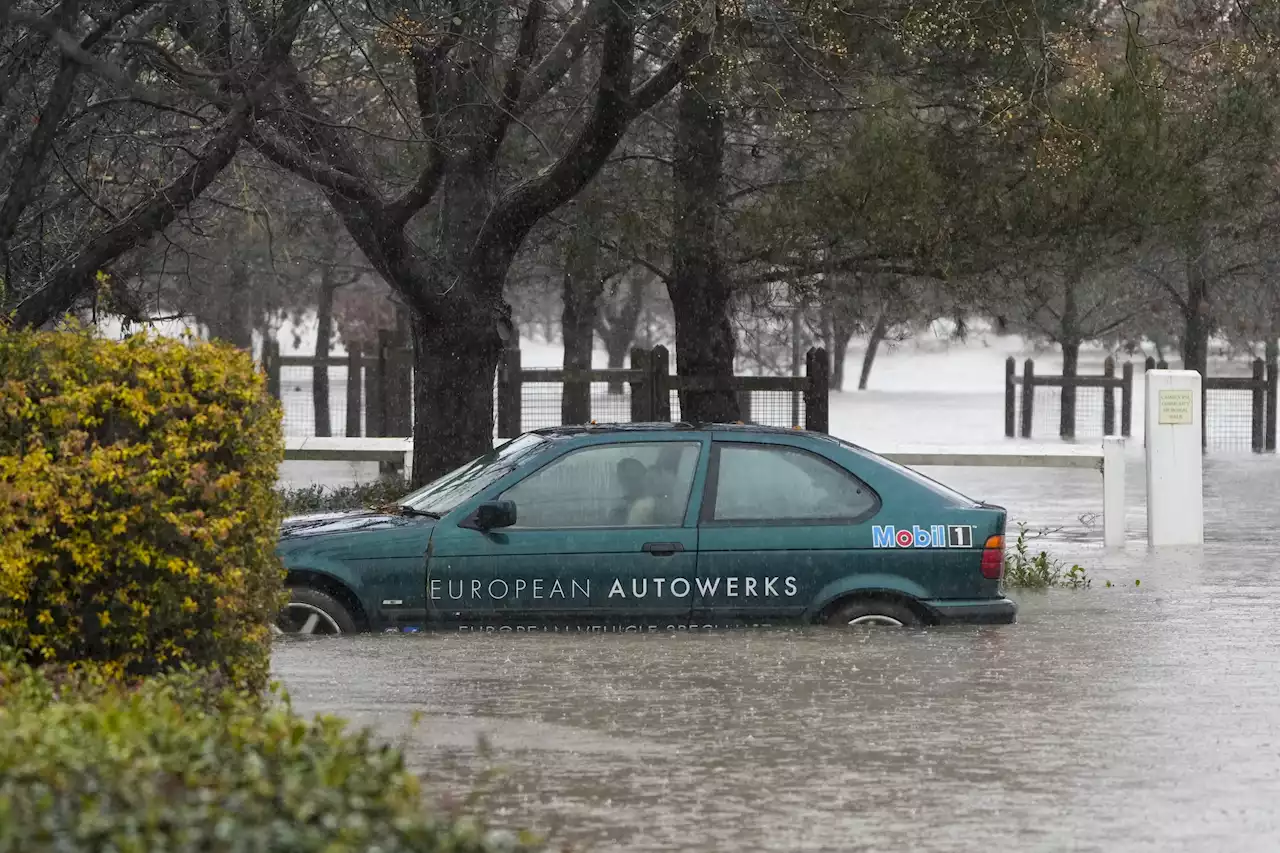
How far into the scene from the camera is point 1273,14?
63.4 feet

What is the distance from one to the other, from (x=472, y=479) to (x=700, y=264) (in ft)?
33.0

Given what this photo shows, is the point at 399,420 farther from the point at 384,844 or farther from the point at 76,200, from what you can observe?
the point at 384,844

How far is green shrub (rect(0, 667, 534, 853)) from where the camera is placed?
3711 mm

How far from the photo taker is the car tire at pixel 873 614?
1032 cm

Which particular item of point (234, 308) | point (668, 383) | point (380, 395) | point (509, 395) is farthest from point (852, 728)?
point (234, 308)

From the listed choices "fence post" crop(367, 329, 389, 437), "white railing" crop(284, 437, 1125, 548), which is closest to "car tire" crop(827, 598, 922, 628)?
"white railing" crop(284, 437, 1125, 548)

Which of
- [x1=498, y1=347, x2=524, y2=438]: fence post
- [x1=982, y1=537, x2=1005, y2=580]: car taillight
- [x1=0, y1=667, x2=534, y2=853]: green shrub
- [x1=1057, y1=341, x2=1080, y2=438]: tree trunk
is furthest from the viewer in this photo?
[x1=1057, y1=341, x2=1080, y2=438]: tree trunk

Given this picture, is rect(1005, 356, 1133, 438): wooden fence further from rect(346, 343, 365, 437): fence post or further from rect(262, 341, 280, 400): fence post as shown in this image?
rect(262, 341, 280, 400): fence post

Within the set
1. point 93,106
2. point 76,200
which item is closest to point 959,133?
point 76,200

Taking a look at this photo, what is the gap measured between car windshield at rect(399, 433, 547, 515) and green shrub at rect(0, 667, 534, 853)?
548 cm

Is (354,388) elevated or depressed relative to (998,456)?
elevated

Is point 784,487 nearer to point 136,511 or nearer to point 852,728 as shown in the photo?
point 852,728

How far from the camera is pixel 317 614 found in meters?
10.1

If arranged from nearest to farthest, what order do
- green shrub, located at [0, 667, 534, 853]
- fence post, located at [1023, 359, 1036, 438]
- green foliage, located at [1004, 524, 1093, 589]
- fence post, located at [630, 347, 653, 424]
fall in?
green shrub, located at [0, 667, 534, 853] → green foliage, located at [1004, 524, 1093, 589] → fence post, located at [630, 347, 653, 424] → fence post, located at [1023, 359, 1036, 438]
